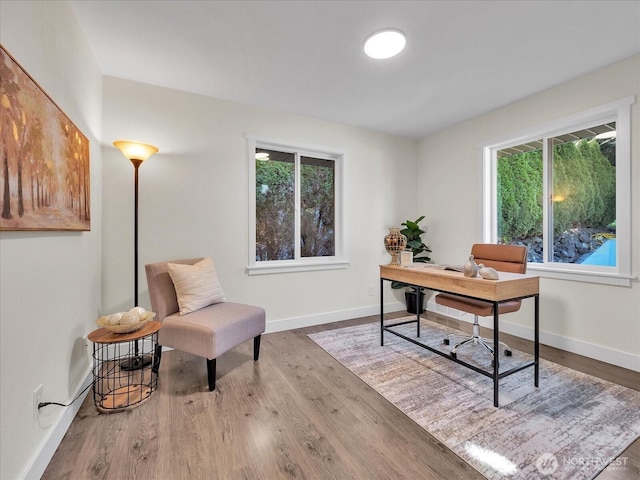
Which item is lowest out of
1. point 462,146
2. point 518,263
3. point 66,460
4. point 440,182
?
point 66,460

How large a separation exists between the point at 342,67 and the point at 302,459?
2.77 m

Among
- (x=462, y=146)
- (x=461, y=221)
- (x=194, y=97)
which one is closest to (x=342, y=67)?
(x=194, y=97)

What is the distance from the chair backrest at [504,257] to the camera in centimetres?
245

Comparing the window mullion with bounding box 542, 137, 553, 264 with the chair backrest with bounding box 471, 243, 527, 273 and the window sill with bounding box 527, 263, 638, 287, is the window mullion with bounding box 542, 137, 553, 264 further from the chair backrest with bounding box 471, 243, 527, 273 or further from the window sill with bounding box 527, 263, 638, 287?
the chair backrest with bounding box 471, 243, 527, 273

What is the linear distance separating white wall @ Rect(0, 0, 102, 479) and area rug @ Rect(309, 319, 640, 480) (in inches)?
74.2

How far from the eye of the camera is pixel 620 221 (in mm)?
2406

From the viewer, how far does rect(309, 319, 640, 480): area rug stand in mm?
1412

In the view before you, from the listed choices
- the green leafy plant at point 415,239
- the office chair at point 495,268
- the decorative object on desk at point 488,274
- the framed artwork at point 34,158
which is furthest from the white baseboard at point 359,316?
the decorative object on desk at point 488,274

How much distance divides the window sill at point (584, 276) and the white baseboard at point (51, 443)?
3921 mm

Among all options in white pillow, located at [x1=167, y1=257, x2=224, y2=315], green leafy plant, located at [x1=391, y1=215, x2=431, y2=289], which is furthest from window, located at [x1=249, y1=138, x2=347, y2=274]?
green leafy plant, located at [x1=391, y1=215, x2=431, y2=289]

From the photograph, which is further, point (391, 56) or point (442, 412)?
point (391, 56)

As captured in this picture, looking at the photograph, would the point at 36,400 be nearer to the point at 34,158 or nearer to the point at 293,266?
the point at 34,158

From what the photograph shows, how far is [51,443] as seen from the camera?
4.71 feet

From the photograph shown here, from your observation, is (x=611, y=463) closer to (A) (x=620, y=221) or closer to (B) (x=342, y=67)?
(A) (x=620, y=221)
